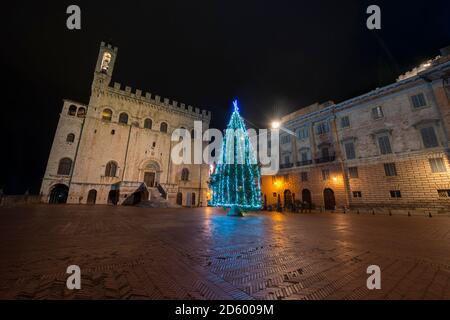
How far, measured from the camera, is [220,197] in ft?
39.1

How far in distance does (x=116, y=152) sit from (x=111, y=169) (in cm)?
247

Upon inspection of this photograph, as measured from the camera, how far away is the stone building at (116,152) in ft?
73.9

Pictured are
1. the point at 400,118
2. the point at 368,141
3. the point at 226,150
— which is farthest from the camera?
the point at 368,141

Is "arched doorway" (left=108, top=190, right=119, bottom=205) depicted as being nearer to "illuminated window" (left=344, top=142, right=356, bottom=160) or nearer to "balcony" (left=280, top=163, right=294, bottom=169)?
"balcony" (left=280, top=163, right=294, bottom=169)

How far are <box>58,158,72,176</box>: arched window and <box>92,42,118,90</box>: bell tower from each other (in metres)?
10.6

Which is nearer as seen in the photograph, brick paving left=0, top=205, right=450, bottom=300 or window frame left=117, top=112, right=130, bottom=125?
brick paving left=0, top=205, right=450, bottom=300

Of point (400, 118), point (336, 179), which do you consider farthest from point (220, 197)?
point (400, 118)

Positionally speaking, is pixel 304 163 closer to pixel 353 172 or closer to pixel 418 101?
pixel 353 172

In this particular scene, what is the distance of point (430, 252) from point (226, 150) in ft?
31.1

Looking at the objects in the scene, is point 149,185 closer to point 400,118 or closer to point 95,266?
point 95,266

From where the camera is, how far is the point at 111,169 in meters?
24.3

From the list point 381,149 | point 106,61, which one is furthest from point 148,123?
point 381,149

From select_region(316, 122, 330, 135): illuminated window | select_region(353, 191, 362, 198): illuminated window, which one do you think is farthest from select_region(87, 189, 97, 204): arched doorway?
select_region(353, 191, 362, 198): illuminated window

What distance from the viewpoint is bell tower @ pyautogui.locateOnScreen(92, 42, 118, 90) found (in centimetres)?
2505
